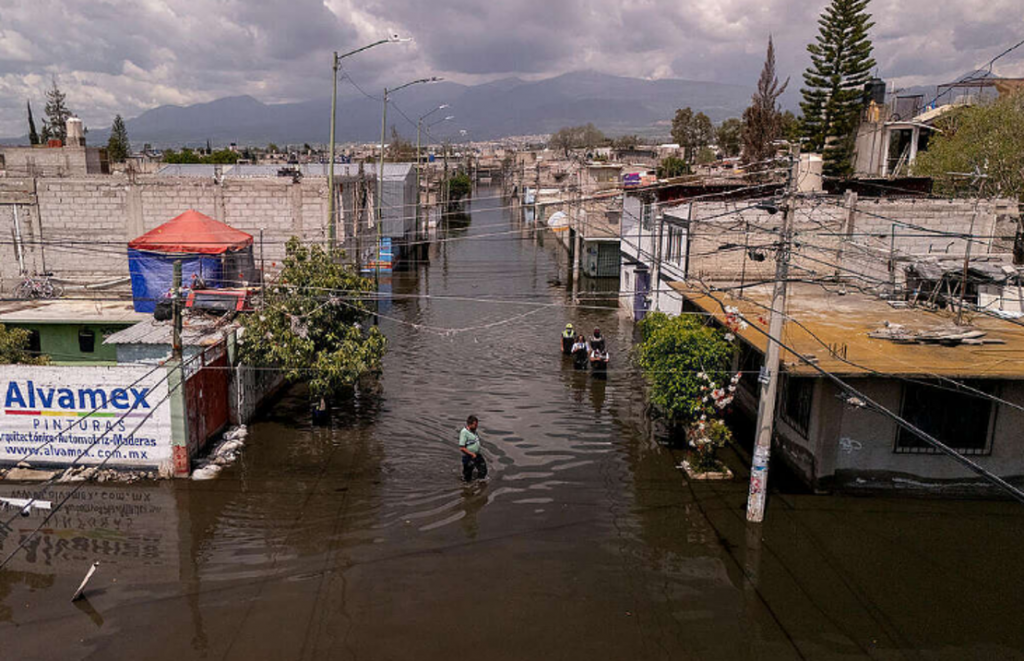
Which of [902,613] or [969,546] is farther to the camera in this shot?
[969,546]

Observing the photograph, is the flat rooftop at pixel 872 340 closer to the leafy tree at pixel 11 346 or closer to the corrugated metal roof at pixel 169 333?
the corrugated metal roof at pixel 169 333

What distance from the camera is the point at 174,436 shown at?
14234 millimetres

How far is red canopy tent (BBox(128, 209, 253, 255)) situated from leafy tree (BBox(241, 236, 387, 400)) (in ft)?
21.2

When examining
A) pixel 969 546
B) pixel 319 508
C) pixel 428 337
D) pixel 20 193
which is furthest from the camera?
pixel 20 193

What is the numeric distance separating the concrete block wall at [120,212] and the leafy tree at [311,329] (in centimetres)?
1251

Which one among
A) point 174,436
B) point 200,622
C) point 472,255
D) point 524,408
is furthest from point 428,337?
point 472,255

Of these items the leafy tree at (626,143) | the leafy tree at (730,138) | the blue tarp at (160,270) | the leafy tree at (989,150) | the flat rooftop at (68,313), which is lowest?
the flat rooftop at (68,313)

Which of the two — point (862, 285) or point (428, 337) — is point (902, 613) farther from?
point (428, 337)

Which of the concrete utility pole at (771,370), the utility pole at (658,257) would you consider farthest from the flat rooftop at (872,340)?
the utility pole at (658,257)

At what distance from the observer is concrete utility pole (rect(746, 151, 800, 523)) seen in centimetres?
1170

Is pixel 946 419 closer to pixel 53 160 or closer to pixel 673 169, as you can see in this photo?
pixel 53 160

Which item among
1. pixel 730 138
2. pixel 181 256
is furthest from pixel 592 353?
pixel 730 138

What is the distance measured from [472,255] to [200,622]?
4385 centimetres

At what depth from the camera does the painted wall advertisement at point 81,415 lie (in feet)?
46.6
